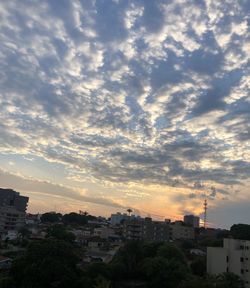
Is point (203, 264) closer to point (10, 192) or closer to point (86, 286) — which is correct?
point (86, 286)

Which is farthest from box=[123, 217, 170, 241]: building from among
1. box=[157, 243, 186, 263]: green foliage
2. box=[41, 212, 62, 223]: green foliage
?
box=[157, 243, 186, 263]: green foliage

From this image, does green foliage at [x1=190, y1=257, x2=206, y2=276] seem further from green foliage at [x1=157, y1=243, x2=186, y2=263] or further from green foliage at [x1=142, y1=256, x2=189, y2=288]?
green foliage at [x1=142, y1=256, x2=189, y2=288]

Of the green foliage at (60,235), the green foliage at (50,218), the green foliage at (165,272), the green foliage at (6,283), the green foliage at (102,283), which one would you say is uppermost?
Answer: the green foliage at (50,218)

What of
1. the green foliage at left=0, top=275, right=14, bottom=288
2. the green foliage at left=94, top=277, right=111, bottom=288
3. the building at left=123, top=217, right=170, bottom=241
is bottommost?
the green foliage at left=0, top=275, right=14, bottom=288

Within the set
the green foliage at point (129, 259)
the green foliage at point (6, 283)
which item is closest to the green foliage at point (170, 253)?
the green foliage at point (129, 259)

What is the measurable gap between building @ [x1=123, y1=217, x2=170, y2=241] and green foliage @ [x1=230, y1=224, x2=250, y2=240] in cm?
2300

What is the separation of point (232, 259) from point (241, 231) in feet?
190

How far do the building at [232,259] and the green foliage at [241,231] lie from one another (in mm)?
41830

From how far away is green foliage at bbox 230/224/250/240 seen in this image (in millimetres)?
101150

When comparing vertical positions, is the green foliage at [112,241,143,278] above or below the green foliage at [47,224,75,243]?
below

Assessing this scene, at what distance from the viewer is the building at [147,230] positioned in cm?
12988

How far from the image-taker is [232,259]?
58.3 meters

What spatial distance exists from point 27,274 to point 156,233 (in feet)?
296

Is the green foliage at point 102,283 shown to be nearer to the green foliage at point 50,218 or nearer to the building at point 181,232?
the building at point 181,232
